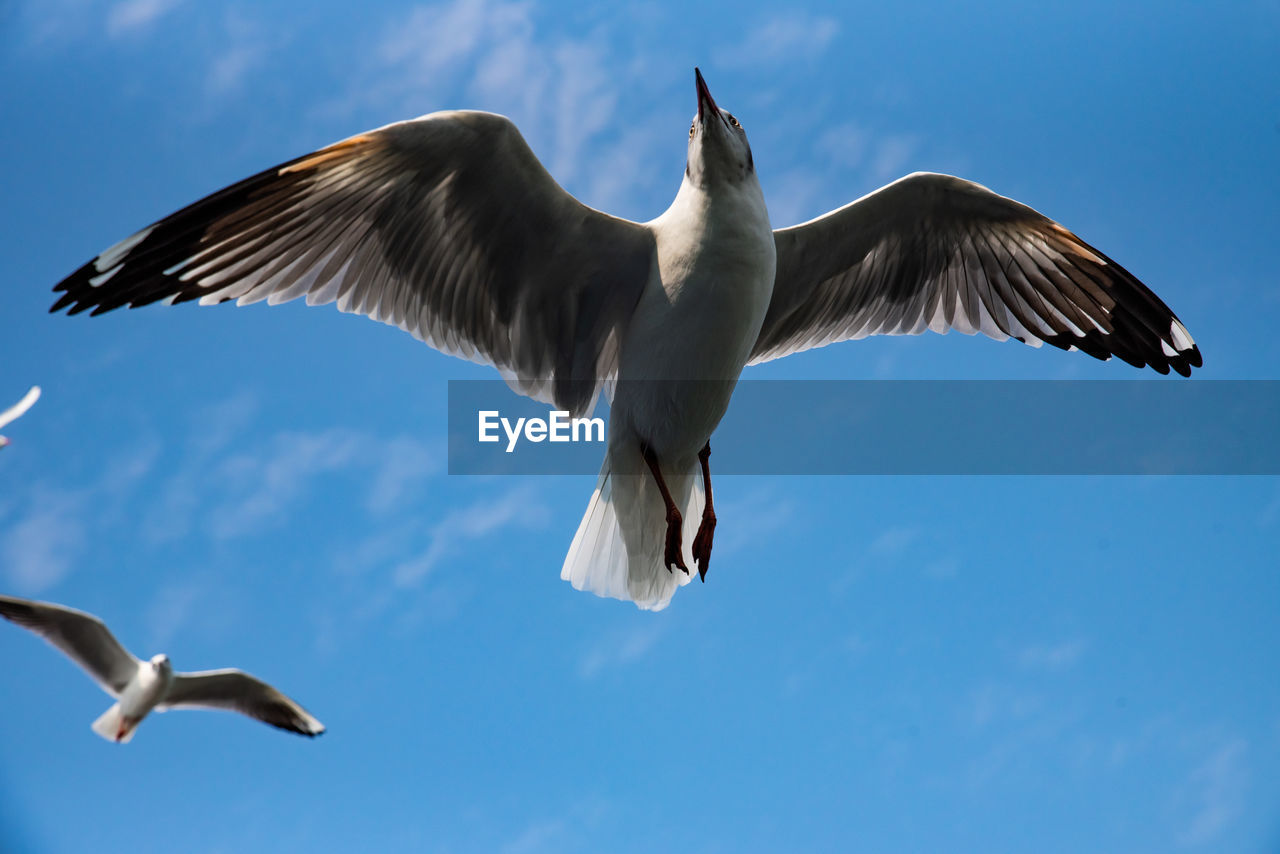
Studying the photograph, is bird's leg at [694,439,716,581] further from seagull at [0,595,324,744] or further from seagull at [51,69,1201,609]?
seagull at [0,595,324,744]

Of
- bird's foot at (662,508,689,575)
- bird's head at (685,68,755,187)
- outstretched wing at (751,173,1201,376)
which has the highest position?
outstretched wing at (751,173,1201,376)

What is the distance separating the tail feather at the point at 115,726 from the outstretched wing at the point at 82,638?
0.08m

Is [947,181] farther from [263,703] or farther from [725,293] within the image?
[263,703]

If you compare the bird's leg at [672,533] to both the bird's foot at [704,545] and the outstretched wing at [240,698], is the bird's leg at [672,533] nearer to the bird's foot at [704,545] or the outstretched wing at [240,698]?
the bird's foot at [704,545]

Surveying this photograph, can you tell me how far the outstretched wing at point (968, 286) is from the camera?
4113 mm

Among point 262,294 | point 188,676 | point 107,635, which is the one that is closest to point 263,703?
point 188,676

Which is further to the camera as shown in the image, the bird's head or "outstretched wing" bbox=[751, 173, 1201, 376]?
"outstretched wing" bbox=[751, 173, 1201, 376]

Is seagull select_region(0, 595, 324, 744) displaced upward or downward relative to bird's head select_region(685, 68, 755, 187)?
downward

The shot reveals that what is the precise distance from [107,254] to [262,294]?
436mm

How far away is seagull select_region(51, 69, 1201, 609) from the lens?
3.44m

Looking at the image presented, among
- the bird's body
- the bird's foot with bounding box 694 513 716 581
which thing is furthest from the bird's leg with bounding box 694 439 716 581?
the bird's body

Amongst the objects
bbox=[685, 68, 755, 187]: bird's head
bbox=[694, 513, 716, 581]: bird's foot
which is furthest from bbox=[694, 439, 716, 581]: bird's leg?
bbox=[685, 68, 755, 187]: bird's head

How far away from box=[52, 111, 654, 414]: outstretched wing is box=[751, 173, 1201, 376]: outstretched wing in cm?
71

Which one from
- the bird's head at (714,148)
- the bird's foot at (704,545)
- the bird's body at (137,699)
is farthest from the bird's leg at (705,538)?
the bird's body at (137,699)
